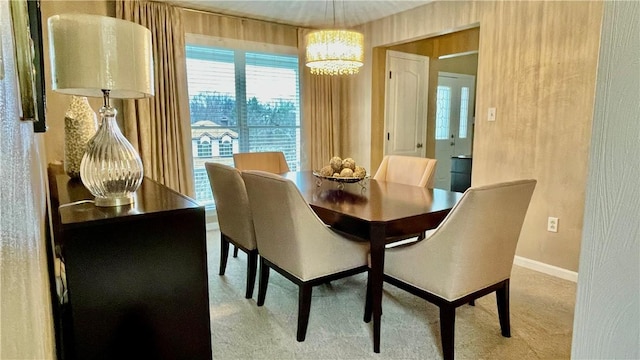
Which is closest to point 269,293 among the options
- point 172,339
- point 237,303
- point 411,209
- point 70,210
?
point 237,303

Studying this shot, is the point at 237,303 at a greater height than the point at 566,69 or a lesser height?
lesser

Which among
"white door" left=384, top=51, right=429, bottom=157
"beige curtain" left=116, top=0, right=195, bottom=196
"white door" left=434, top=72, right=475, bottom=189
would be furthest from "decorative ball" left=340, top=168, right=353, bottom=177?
"white door" left=434, top=72, right=475, bottom=189

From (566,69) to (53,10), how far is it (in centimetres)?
376

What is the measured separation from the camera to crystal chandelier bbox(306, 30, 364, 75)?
281 cm

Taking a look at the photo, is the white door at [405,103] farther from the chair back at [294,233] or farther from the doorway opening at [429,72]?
the chair back at [294,233]

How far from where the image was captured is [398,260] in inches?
75.8

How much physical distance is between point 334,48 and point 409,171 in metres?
1.07

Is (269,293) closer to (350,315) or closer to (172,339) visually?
(350,315)

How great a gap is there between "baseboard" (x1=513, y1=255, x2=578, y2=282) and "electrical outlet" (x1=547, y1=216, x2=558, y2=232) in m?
0.29

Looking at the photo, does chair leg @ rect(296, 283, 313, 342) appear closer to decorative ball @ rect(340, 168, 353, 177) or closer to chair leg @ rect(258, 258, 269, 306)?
chair leg @ rect(258, 258, 269, 306)

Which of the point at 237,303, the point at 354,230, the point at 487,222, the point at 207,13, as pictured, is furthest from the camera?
the point at 207,13

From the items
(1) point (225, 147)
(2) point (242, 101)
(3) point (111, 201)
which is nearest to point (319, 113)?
(2) point (242, 101)

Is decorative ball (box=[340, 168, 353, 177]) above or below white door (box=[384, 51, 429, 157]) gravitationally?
below

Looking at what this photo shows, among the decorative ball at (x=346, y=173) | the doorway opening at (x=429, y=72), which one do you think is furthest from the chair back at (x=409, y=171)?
the doorway opening at (x=429, y=72)
